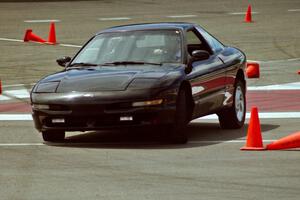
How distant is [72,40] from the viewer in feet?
104

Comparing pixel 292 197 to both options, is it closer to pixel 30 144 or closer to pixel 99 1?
pixel 30 144

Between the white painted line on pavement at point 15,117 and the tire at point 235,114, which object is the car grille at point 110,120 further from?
the white painted line on pavement at point 15,117

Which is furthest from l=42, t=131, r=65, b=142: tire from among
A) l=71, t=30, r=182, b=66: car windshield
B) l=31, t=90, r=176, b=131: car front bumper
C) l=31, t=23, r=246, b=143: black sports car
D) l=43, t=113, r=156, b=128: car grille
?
l=71, t=30, r=182, b=66: car windshield

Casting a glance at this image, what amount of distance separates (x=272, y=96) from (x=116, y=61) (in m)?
5.69

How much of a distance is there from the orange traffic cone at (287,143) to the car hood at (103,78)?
1.50m

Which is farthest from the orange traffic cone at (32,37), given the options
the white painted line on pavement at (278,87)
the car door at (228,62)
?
the car door at (228,62)

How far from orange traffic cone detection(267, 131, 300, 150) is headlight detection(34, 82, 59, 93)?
98.3 inches

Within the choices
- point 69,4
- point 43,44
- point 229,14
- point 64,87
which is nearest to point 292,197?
point 64,87

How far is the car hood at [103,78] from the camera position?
12883 mm

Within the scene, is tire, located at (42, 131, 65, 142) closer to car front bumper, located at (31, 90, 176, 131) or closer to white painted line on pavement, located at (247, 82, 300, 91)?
car front bumper, located at (31, 90, 176, 131)

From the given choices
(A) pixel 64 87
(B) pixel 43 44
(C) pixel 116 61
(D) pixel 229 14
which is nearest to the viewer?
(A) pixel 64 87

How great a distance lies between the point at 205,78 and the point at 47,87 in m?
1.98

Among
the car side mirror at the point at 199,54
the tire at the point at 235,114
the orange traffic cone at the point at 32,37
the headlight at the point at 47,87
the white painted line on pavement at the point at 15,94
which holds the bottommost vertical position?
the orange traffic cone at the point at 32,37

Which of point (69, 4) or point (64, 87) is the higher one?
point (64, 87)
